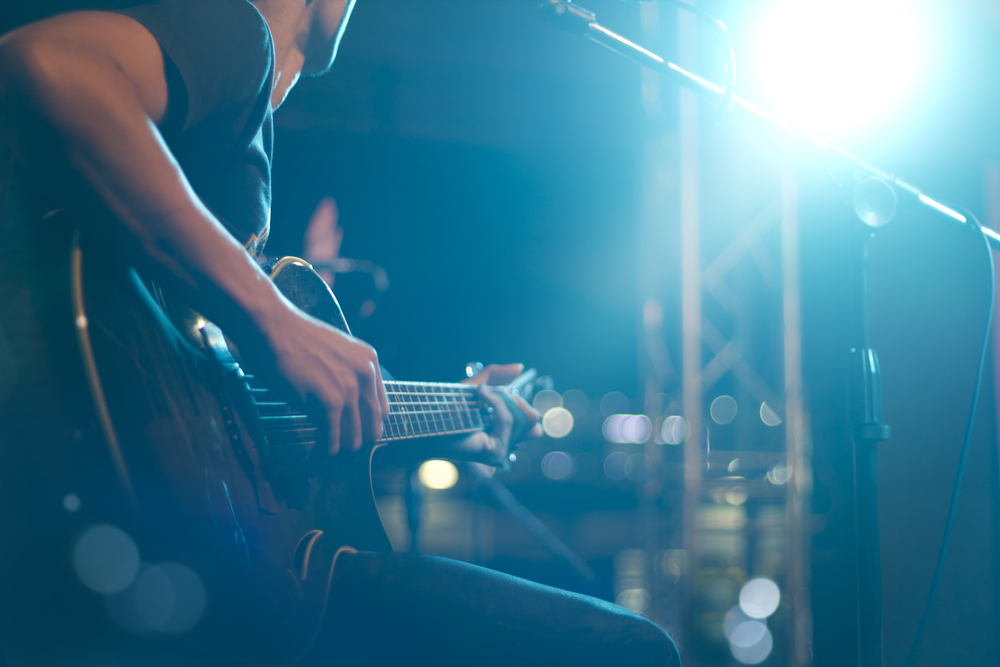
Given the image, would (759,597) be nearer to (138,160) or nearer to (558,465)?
(558,465)

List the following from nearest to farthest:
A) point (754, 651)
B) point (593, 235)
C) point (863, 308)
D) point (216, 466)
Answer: point (216, 466)
point (863, 308)
point (754, 651)
point (593, 235)

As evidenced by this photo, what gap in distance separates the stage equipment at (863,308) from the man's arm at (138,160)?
726 mm

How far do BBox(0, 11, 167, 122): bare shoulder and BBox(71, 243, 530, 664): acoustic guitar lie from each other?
0.18 metres

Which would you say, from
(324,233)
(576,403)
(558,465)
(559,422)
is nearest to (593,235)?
(576,403)

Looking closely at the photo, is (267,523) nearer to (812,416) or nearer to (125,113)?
(125,113)

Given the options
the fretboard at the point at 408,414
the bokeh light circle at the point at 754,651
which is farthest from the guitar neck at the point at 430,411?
the bokeh light circle at the point at 754,651

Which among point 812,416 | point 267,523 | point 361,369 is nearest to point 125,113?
point 361,369

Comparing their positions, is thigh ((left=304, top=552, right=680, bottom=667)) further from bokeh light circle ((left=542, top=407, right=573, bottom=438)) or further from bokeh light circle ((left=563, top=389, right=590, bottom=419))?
bokeh light circle ((left=542, top=407, right=573, bottom=438))

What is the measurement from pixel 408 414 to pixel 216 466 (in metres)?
0.51

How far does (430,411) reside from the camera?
1.30 m

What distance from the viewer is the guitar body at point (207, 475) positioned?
1.95ft

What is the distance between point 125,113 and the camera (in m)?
0.61

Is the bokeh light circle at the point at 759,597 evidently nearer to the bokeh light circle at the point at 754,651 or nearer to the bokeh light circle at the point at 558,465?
the bokeh light circle at the point at 754,651

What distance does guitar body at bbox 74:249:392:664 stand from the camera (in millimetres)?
593
